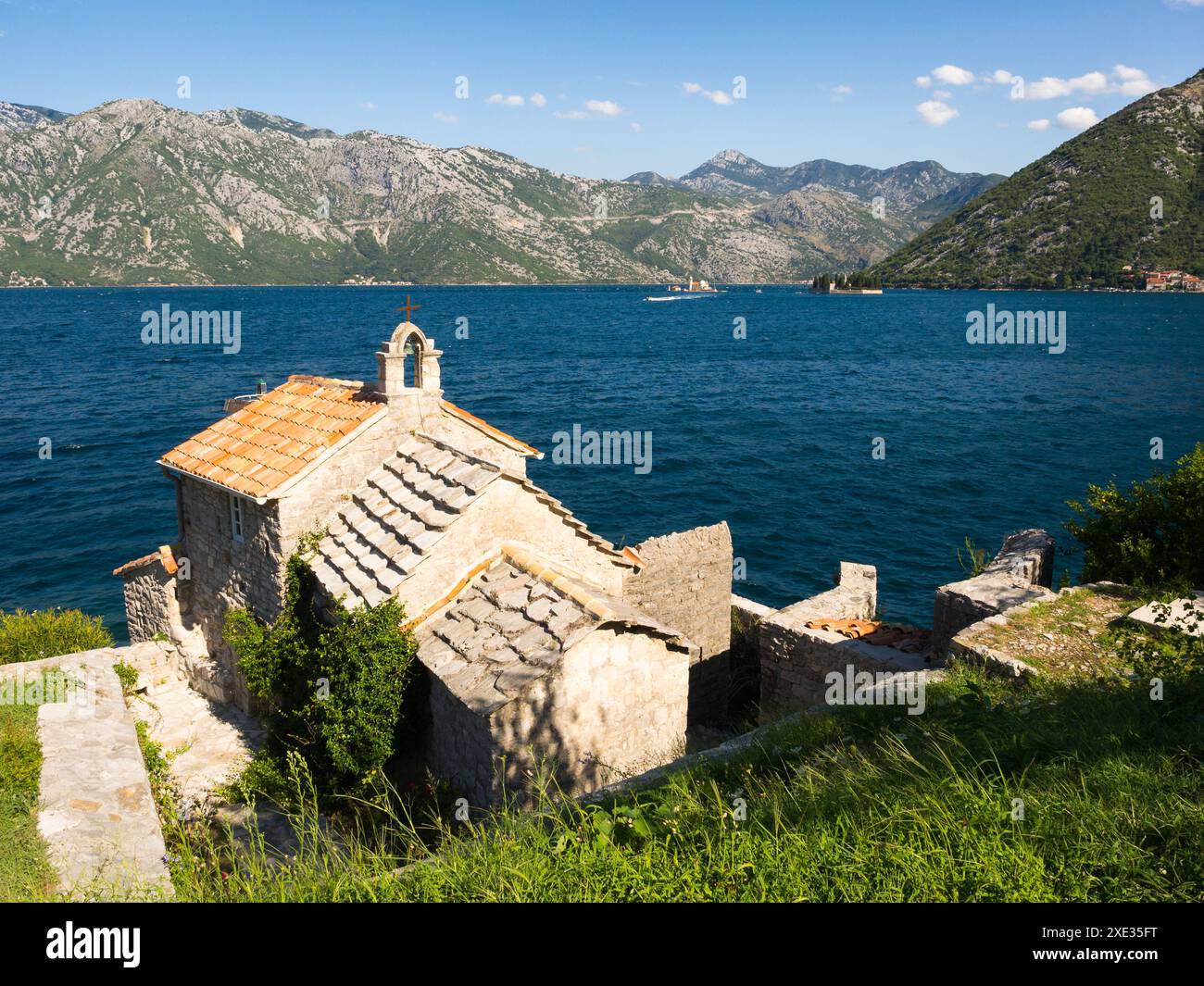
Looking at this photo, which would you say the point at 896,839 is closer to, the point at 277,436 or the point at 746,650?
the point at 746,650

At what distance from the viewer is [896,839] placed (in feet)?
17.4

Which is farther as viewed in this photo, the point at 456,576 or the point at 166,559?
the point at 166,559

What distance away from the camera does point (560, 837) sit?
5.59 m

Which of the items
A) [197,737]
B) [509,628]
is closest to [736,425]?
[197,737]

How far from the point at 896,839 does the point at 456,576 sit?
8.00 meters

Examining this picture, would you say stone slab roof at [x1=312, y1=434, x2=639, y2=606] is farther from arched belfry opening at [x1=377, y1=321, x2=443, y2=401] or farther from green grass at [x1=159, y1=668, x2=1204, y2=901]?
green grass at [x1=159, y1=668, x2=1204, y2=901]

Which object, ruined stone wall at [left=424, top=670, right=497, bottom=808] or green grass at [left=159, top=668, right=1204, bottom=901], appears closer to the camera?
green grass at [left=159, top=668, right=1204, bottom=901]

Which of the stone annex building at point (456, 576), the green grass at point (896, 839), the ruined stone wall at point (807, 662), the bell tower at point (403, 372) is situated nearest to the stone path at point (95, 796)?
the green grass at point (896, 839)

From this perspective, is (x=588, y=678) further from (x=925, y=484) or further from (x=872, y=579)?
(x=925, y=484)

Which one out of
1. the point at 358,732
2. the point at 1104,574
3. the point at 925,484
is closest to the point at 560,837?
the point at 358,732

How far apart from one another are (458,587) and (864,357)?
8259cm

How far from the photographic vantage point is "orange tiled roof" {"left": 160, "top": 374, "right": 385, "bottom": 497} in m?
13.6

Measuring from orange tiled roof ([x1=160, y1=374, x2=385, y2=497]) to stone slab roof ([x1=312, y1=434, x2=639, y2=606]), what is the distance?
1049mm

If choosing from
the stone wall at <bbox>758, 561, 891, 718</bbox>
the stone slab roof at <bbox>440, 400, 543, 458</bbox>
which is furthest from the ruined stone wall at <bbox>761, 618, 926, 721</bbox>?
the stone slab roof at <bbox>440, 400, 543, 458</bbox>
